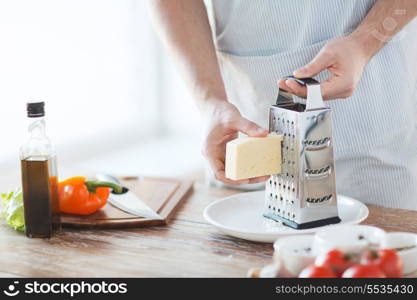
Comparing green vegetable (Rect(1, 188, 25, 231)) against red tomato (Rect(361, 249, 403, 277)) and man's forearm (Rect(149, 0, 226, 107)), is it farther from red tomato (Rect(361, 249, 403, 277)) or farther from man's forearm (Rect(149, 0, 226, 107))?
red tomato (Rect(361, 249, 403, 277))

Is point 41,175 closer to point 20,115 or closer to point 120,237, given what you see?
point 120,237

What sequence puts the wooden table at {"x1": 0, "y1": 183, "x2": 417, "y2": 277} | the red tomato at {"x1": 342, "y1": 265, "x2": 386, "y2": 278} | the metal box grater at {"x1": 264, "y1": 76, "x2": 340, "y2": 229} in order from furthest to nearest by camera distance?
the metal box grater at {"x1": 264, "y1": 76, "x2": 340, "y2": 229} → the wooden table at {"x1": 0, "y1": 183, "x2": 417, "y2": 277} → the red tomato at {"x1": 342, "y1": 265, "x2": 386, "y2": 278}

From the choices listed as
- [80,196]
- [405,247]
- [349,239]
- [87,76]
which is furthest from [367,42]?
[87,76]

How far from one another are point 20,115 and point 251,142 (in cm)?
229

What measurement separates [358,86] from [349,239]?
2.73 feet

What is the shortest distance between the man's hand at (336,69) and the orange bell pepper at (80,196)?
1.92ft

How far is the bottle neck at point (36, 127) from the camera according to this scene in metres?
1.67

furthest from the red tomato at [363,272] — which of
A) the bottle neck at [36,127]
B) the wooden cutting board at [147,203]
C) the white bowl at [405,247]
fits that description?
the bottle neck at [36,127]

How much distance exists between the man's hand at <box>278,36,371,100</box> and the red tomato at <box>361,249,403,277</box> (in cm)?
54

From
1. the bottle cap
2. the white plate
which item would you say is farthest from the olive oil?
the white plate

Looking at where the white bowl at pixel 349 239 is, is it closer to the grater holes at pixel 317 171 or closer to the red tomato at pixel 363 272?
the red tomato at pixel 363 272

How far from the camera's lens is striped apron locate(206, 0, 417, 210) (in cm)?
195

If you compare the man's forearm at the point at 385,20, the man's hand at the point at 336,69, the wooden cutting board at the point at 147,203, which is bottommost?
the wooden cutting board at the point at 147,203

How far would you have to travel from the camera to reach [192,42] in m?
2.04
